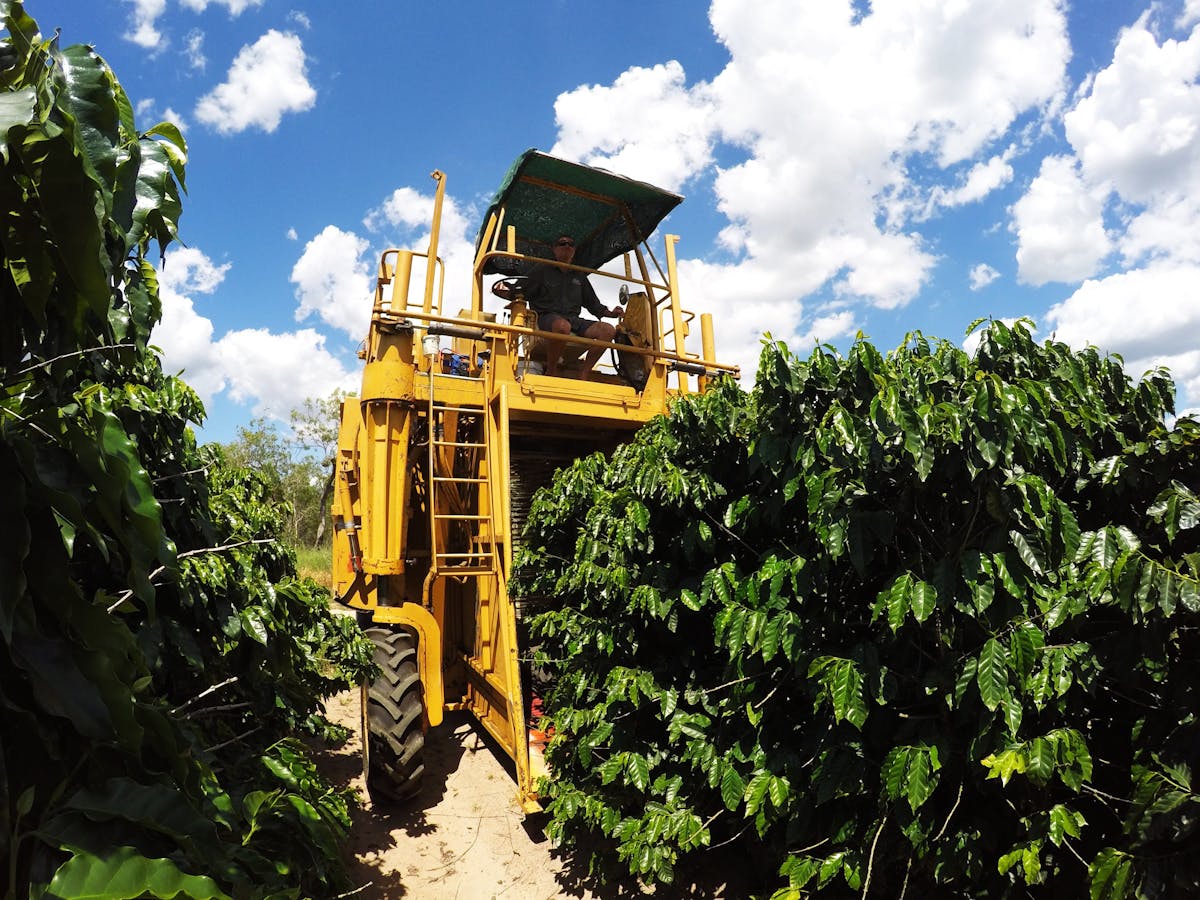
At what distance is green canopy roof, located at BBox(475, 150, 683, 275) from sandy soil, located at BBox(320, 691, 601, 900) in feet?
14.4

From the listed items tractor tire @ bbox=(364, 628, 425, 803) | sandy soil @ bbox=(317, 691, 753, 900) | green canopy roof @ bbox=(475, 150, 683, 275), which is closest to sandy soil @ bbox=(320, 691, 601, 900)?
sandy soil @ bbox=(317, 691, 753, 900)

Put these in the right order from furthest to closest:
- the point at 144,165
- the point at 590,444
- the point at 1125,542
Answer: the point at 590,444 < the point at 1125,542 < the point at 144,165

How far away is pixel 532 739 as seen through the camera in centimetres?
473

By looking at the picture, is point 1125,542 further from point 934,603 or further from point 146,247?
point 146,247

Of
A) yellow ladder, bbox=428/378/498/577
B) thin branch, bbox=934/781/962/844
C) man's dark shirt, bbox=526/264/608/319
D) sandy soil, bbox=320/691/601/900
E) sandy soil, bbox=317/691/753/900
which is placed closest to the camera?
thin branch, bbox=934/781/962/844

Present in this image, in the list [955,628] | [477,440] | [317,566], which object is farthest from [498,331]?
[317,566]

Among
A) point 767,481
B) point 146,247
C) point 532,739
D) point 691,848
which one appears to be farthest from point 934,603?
point 532,739

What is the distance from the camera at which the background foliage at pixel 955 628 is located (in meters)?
2.00

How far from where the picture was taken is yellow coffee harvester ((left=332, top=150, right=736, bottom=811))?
455 centimetres

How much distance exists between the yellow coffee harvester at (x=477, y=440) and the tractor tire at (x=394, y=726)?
1 centimetres

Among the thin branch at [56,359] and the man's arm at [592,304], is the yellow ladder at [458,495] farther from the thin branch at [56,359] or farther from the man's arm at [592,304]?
the thin branch at [56,359]

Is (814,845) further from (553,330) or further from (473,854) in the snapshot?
(553,330)

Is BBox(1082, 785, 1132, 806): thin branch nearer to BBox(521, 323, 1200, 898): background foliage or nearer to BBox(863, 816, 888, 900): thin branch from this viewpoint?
BBox(521, 323, 1200, 898): background foliage

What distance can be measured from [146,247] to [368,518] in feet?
11.9
